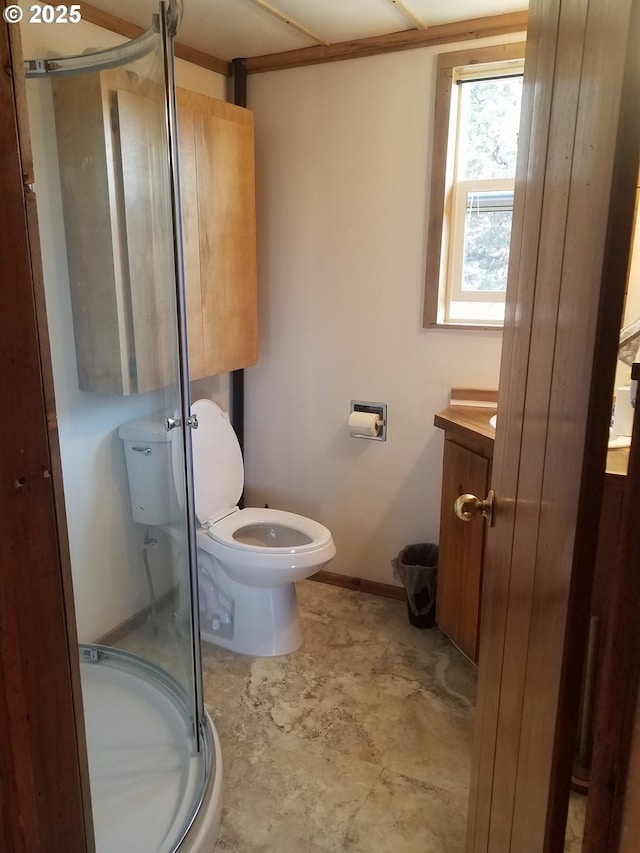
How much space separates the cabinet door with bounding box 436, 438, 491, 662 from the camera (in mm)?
2123

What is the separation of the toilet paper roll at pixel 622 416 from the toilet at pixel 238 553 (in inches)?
44.6

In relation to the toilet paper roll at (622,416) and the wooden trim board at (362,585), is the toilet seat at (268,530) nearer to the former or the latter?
the wooden trim board at (362,585)

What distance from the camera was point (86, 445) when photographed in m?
2.12

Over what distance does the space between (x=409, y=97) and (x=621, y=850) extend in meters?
2.41

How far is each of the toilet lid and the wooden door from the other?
142 centimetres

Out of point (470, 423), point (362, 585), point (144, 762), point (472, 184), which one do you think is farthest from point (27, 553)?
point (362, 585)

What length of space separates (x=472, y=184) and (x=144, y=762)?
2260 millimetres

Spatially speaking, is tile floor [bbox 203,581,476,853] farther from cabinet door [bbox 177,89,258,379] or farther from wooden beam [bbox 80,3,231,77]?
wooden beam [bbox 80,3,231,77]

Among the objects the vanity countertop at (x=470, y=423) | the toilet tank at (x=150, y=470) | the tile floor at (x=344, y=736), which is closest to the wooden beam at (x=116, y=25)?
the toilet tank at (x=150, y=470)

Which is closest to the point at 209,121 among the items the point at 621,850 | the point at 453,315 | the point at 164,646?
the point at 453,315

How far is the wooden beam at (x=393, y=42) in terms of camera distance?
2.15 m

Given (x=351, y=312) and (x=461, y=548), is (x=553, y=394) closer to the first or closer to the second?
(x=461, y=548)

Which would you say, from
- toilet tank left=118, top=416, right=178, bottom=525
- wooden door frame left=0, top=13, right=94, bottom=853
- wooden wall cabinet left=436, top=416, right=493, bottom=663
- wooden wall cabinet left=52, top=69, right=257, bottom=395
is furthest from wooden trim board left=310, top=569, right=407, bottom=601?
wooden door frame left=0, top=13, right=94, bottom=853

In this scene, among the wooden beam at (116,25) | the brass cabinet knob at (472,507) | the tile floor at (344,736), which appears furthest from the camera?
the wooden beam at (116,25)
